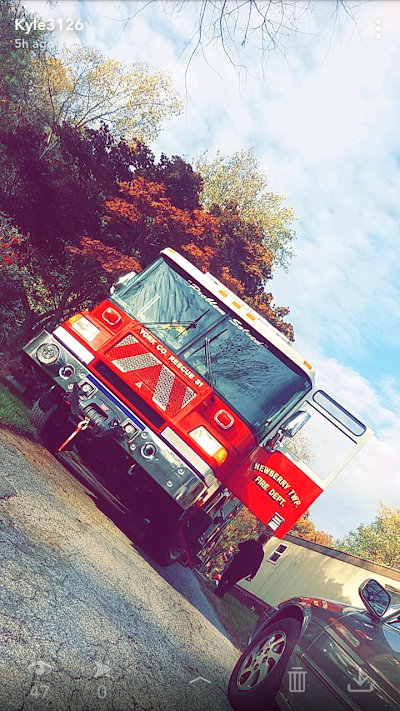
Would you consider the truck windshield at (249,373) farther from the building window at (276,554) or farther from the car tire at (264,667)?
the building window at (276,554)

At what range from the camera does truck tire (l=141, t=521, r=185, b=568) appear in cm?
614

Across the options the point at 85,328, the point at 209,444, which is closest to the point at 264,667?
the point at 209,444

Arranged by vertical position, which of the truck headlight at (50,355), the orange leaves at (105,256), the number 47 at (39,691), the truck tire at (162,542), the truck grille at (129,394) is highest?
the orange leaves at (105,256)

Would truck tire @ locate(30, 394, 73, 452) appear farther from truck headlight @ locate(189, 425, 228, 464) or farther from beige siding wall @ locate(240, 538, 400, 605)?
beige siding wall @ locate(240, 538, 400, 605)

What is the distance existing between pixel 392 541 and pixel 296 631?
130 feet

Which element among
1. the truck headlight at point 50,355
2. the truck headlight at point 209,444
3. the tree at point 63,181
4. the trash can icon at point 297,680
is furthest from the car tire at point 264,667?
the tree at point 63,181

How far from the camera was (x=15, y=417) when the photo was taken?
25.4ft

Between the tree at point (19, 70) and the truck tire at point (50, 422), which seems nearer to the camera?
the truck tire at point (50, 422)

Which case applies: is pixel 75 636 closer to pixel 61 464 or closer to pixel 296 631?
pixel 296 631

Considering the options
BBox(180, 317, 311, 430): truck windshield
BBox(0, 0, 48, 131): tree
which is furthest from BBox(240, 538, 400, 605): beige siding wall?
BBox(0, 0, 48, 131): tree

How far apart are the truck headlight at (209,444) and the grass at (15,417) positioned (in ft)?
10.9

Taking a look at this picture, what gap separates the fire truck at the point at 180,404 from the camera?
18.3ft

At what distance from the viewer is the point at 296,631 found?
344 cm

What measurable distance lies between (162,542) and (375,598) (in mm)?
3484
